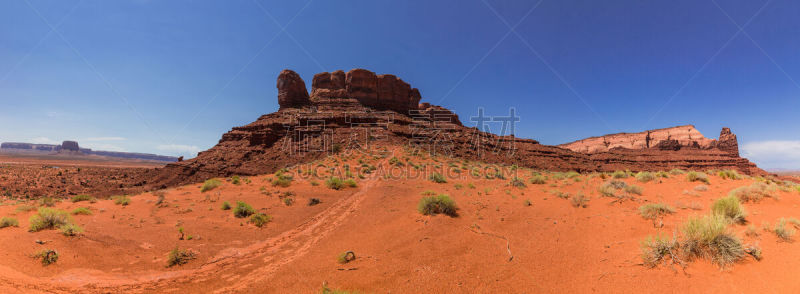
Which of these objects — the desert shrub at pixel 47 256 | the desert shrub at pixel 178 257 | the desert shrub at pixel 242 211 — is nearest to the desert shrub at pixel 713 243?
the desert shrub at pixel 178 257

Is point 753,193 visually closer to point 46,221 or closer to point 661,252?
point 661,252

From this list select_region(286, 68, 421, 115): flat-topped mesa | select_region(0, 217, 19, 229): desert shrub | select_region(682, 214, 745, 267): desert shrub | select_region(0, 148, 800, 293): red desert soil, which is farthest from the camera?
select_region(286, 68, 421, 115): flat-topped mesa

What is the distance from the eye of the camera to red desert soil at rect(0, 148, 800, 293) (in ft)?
13.1

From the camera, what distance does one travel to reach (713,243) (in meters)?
3.88

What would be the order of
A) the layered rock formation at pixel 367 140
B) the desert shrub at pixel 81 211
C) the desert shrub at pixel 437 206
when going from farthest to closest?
the layered rock formation at pixel 367 140 → the desert shrub at pixel 81 211 → the desert shrub at pixel 437 206

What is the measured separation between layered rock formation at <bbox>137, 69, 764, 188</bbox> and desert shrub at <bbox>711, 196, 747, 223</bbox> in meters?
28.5

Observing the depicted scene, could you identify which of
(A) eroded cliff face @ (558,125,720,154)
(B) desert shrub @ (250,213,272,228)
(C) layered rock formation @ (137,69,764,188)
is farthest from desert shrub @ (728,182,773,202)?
(A) eroded cliff face @ (558,125,720,154)

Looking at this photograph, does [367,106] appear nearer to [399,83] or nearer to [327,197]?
[399,83]

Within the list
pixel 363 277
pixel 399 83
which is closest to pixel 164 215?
pixel 363 277

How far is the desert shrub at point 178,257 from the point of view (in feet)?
19.9

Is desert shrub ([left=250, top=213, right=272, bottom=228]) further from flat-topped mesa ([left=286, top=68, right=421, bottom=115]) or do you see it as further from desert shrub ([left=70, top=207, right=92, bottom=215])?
flat-topped mesa ([left=286, top=68, right=421, bottom=115])

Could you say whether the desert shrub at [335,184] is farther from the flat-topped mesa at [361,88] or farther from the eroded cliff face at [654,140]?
the eroded cliff face at [654,140]

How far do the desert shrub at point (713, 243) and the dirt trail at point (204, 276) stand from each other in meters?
7.24

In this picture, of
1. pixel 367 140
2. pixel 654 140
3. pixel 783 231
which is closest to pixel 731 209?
pixel 783 231
